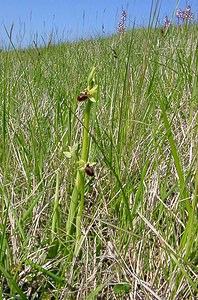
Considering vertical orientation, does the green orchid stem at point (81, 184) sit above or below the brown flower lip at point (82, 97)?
below

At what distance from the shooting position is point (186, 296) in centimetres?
63

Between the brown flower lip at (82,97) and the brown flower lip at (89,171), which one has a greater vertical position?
the brown flower lip at (82,97)

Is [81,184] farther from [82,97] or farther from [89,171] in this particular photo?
[82,97]

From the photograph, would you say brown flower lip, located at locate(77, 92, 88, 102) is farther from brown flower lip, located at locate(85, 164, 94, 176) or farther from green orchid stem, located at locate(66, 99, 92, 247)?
brown flower lip, located at locate(85, 164, 94, 176)

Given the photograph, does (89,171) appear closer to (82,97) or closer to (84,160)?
(84,160)

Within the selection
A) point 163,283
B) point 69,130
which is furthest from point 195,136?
point 163,283

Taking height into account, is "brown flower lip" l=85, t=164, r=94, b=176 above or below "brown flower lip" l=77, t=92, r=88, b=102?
below

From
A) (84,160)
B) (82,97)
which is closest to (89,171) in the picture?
(84,160)

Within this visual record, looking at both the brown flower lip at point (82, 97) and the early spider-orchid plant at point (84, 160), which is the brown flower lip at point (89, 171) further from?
the brown flower lip at point (82, 97)

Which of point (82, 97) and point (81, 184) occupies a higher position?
point (82, 97)

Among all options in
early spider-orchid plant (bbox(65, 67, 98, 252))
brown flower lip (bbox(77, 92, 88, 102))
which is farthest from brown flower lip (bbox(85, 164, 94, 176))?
brown flower lip (bbox(77, 92, 88, 102))

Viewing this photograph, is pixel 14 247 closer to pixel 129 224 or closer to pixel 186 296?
pixel 129 224

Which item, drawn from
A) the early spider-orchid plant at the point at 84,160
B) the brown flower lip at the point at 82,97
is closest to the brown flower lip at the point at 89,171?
the early spider-orchid plant at the point at 84,160

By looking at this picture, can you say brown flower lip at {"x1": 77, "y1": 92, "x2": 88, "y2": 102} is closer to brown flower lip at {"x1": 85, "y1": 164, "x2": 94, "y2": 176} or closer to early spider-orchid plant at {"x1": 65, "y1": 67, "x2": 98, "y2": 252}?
early spider-orchid plant at {"x1": 65, "y1": 67, "x2": 98, "y2": 252}
